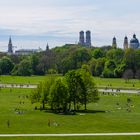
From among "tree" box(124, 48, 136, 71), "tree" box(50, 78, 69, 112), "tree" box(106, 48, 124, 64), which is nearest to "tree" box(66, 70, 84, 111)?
"tree" box(50, 78, 69, 112)

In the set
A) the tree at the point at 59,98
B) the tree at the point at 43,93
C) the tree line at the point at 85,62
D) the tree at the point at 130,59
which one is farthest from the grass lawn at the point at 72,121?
the tree at the point at 130,59

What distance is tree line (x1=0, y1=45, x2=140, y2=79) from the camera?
150 meters

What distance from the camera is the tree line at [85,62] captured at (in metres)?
150

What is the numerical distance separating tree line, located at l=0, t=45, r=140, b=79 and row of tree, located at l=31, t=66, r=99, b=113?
6725cm

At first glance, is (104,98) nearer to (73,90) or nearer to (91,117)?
(73,90)

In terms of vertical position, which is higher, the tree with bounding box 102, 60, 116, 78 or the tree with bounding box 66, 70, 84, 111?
the tree with bounding box 102, 60, 116, 78

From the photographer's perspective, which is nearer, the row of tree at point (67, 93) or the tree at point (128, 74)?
the row of tree at point (67, 93)

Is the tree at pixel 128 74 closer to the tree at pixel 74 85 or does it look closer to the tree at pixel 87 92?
the tree at pixel 87 92

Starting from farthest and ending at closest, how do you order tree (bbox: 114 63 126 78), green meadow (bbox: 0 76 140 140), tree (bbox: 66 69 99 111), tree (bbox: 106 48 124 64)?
tree (bbox: 106 48 124 64)
tree (bbox: 114 63 126 78)
tree (bbox: 66 69 99 111)
green meadow (bbox: 0 76 140 140)

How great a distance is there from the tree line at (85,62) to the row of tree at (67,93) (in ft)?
221

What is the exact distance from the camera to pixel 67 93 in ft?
219

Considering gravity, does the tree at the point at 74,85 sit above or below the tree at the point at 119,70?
below

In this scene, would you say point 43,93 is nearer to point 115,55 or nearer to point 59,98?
point 59,98

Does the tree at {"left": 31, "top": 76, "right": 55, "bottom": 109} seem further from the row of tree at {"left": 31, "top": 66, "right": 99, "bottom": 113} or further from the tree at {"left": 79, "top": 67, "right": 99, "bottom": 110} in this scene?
the tree at {"left": 79, "top": 67, "right": 99, "bottom": 110}
